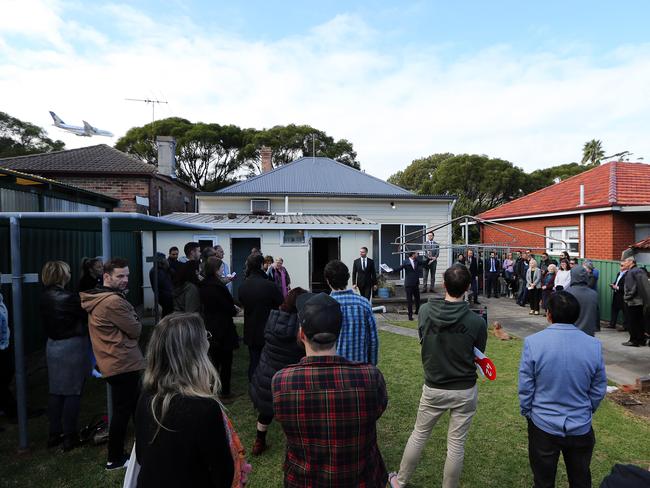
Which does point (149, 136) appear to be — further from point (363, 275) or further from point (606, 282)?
point (606, 282)

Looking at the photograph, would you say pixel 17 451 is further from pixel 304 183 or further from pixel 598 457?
pixel 304 183

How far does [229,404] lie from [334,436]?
12.4 feet

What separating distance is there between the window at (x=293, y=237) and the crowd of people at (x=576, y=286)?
186 inches

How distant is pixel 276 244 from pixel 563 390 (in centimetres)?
1003

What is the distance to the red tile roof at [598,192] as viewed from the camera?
12852mm

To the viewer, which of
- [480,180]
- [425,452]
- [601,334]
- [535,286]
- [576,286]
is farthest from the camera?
[480,180]

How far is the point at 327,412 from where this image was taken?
1641mm

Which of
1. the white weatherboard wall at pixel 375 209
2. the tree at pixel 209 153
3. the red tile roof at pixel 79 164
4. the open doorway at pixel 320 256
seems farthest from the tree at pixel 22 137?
the open doorway at pixel 320 256

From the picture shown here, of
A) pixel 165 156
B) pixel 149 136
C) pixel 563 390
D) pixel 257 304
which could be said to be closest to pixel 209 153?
pixel 149 136

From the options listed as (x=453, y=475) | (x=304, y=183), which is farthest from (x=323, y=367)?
(x=304, y=183)

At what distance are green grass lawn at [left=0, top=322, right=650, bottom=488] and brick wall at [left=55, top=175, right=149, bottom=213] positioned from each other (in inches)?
389

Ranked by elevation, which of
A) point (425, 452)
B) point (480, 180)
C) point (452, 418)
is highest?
point (480, 180)

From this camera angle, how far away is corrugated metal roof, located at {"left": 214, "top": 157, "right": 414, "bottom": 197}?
54.4 ft

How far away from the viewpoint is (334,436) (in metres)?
1.67
